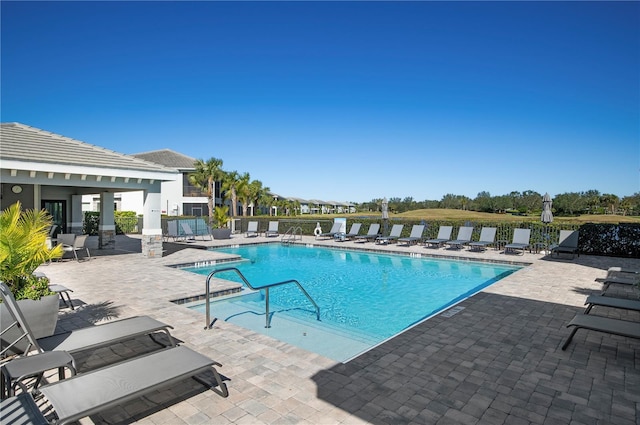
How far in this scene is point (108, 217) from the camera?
16.2 meters

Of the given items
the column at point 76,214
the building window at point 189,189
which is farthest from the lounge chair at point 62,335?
the building window at point 189,189

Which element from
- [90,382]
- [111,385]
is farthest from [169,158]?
[111,385]

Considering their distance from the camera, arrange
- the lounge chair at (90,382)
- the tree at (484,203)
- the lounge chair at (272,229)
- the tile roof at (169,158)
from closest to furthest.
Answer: the lounge chair at (90,382) < the lounge chair at (272,229) < the tile roof at (169,158) < the tree at (484,203)

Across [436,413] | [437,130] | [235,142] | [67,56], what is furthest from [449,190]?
[436,413]

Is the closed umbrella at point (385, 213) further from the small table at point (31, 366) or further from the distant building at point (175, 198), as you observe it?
the distant building at point (175, 198)

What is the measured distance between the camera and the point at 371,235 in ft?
62.7

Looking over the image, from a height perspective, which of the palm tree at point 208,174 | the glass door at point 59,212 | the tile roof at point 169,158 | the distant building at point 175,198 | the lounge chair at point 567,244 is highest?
the tile roof at point 169,158

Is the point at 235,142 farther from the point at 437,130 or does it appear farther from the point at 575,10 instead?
the point at 575,10

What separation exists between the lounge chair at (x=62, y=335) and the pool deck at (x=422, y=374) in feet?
1.42

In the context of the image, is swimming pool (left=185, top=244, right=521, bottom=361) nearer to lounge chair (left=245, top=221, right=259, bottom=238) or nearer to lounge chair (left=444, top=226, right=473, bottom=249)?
lounge chair (left=444, top=226, right=473, bottom=249)

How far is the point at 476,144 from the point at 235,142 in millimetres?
24973

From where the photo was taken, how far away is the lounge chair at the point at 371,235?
19.2 m

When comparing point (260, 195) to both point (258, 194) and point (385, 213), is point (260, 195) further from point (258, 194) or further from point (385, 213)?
point (385, 213)

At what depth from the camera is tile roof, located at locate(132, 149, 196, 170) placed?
142ft
